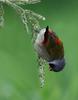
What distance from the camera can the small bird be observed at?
1.08 m

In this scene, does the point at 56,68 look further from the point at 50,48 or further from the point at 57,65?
the point at 50,48

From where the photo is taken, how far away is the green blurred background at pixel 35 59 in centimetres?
185

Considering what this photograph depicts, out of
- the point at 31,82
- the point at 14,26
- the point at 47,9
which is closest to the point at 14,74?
the point at 31,82

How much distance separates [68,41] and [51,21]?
19cm

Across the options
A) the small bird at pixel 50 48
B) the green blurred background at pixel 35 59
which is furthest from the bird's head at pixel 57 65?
the green blurred background at pixel 35 59

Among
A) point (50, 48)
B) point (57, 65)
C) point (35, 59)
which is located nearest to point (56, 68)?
point (57, 65)

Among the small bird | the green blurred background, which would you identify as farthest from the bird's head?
the green blurred background

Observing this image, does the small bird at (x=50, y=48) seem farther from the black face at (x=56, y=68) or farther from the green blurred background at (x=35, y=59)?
the green blurred background at (x=35, y=59)

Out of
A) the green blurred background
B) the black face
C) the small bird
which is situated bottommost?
the green blurred background

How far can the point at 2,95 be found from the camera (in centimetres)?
175

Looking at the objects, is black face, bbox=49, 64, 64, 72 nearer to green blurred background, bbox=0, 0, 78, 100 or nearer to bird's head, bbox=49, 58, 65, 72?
bird's head, bbox=49, 58, 65, 72

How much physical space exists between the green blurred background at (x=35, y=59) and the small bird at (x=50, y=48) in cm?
57

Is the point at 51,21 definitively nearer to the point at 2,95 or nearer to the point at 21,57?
the point at 21,57

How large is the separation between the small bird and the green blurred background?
571mm
